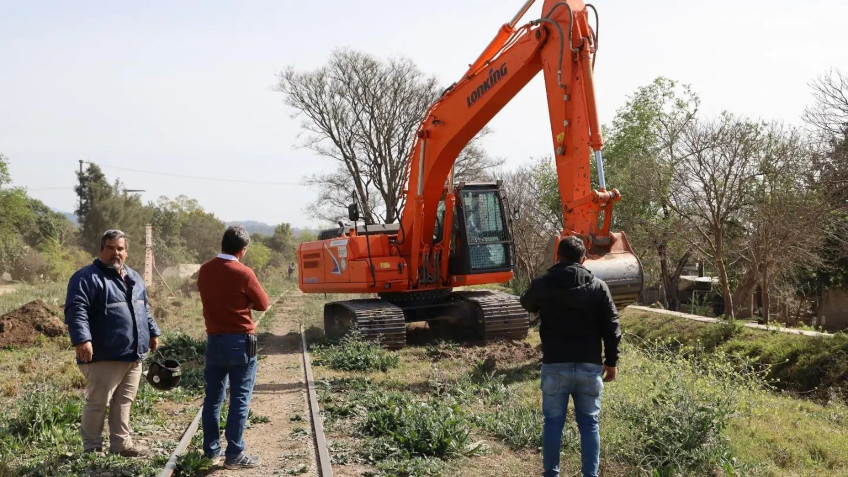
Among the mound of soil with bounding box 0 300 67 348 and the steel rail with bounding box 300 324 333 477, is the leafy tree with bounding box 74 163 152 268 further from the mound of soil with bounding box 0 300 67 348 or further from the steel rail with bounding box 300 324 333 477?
the steel rail with bounding box 300 324 333 477

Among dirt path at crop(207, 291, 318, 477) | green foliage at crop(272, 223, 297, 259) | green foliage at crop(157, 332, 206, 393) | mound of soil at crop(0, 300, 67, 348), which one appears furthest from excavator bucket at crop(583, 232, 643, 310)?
green foliage at crop(272, 223, 297, 259)

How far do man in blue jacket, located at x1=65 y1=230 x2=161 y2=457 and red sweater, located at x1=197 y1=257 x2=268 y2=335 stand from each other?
770 millimetres

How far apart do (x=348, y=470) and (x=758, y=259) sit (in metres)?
13.7

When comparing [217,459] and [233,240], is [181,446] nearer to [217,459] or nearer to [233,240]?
[217,459]

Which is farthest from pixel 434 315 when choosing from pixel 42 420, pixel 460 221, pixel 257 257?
pixel 257 257

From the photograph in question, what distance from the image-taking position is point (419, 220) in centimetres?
1359

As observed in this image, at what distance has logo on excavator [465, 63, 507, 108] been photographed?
36.6ft

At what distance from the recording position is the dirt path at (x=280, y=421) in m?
6.39

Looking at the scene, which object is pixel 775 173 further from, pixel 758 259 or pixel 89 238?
pixel 89 238

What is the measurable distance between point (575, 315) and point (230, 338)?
9.19 ft

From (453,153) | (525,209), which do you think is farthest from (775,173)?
(525,209)

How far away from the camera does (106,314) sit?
6.25 m

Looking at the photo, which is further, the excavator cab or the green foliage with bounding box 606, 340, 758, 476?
the excavator cab

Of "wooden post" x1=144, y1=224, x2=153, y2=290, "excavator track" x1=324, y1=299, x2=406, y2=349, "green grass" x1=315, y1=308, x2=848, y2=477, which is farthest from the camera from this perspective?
"wooden post" x1=144, y1=224, x2=153, y2=290
